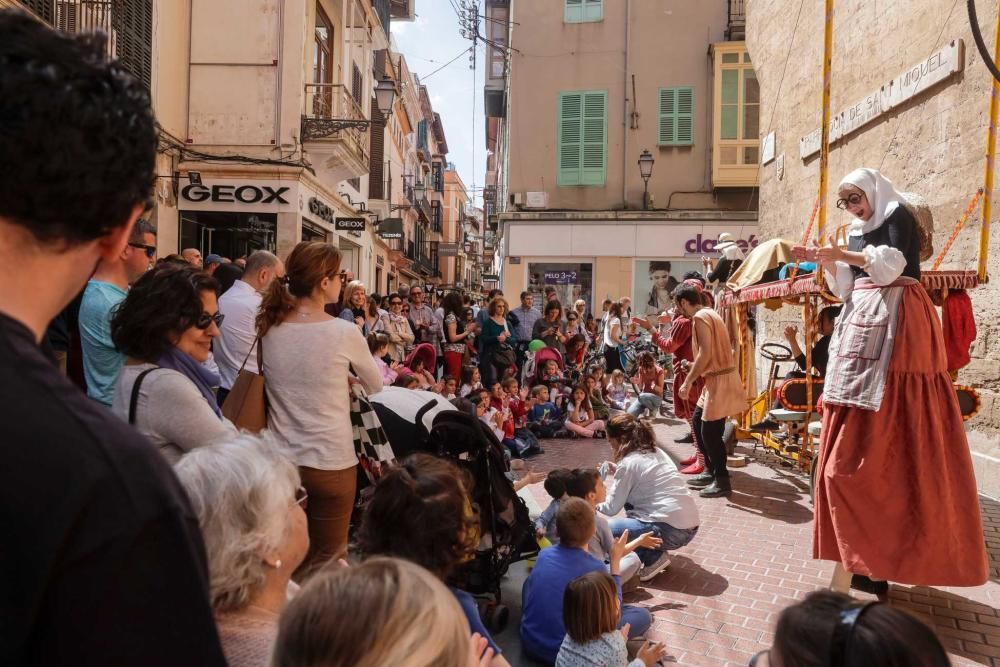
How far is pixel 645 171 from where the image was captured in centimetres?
1944

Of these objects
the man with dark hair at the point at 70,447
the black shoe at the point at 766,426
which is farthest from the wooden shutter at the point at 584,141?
the man with dark hair at the point at 70,447

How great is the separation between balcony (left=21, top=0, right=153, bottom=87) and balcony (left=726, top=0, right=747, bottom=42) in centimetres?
1466

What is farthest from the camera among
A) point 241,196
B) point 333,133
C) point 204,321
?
point 333,133

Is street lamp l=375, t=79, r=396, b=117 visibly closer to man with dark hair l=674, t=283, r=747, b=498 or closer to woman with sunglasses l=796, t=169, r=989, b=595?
man with dark hair l=674, t=283, r=747, b=498

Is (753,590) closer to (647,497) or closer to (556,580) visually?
(647,497)

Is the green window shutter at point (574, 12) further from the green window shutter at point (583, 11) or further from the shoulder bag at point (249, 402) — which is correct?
the shoulder bag at point (249, 402)

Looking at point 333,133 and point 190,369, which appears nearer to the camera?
point 190,369

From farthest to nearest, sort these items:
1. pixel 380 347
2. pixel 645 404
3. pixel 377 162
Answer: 1. pixel 377 162
2. pixel 645 404
3. pixel 380 347

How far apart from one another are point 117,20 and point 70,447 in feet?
38.4

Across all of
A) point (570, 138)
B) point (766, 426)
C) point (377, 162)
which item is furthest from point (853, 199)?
point (377, 162)

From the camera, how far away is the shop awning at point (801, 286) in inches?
186

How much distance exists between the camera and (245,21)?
516 inches

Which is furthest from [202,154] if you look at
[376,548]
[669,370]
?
[376,548]

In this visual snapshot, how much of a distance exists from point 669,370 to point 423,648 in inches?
517
